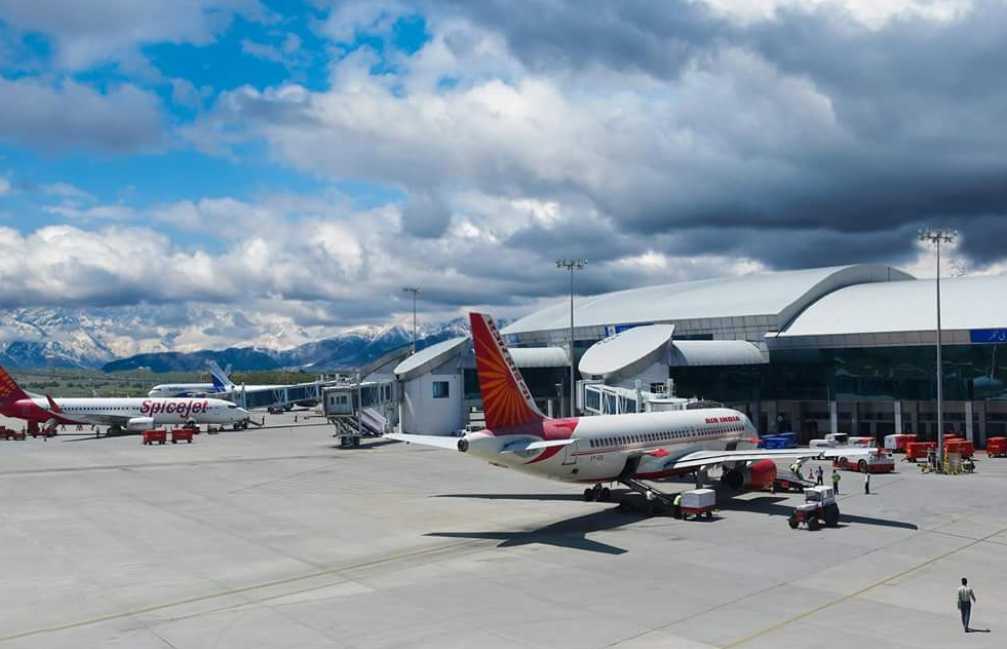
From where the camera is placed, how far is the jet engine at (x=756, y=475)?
48.8 metres

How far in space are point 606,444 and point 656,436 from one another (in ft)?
17.1

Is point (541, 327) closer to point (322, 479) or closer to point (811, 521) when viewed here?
point (322, 479)

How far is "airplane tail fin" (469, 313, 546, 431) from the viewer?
38278 mm

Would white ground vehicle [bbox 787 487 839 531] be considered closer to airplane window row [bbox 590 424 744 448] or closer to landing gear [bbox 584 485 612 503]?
airplane window row [bbox 590 424 744 448]

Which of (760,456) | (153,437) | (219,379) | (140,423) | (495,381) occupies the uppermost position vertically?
(219,379)

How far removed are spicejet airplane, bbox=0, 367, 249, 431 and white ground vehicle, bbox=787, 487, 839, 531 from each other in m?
87.8

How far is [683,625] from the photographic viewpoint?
2370cm

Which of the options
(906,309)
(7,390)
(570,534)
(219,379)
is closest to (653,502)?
(570,534)

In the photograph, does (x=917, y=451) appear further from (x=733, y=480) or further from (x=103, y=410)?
(x=103, y=410)

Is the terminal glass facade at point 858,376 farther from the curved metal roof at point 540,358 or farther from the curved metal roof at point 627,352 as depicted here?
the curved metal roof at point 540,358

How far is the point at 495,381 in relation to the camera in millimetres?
38875

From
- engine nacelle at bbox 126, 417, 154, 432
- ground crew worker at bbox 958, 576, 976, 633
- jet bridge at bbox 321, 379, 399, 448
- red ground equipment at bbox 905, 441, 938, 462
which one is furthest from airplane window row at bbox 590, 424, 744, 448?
engine nacelle at bbox 126, 417, 154, 432

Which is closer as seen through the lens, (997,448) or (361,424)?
(997,448)

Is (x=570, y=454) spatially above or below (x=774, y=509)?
above
